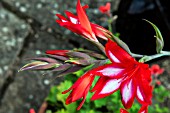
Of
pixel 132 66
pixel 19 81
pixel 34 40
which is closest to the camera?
pixel 132 66

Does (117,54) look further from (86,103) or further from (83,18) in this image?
(86,103)

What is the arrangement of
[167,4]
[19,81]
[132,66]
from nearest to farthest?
[132,66] < [167,4] < [19,81]

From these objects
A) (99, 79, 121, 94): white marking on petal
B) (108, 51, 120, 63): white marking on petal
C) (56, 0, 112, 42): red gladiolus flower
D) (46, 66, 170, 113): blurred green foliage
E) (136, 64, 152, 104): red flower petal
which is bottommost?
(46, 66, 170, 113): blurred green foliage

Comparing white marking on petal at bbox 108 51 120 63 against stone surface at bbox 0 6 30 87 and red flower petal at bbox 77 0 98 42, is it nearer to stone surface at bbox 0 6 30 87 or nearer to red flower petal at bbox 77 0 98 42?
red flower petal at bbox 77 0 98 42

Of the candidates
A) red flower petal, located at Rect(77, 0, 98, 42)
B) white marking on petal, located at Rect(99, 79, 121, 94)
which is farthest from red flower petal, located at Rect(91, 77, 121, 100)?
red flower petal, located at Rect(77, 0, 98, 42)

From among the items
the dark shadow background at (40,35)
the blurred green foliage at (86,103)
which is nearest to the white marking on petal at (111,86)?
the blurred green foliage at (86,103)

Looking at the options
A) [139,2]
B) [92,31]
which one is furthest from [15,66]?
[92,31]

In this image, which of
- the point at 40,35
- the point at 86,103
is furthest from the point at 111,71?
the point at 40,35

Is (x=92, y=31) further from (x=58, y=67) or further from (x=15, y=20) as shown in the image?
(x=15, y=20)
